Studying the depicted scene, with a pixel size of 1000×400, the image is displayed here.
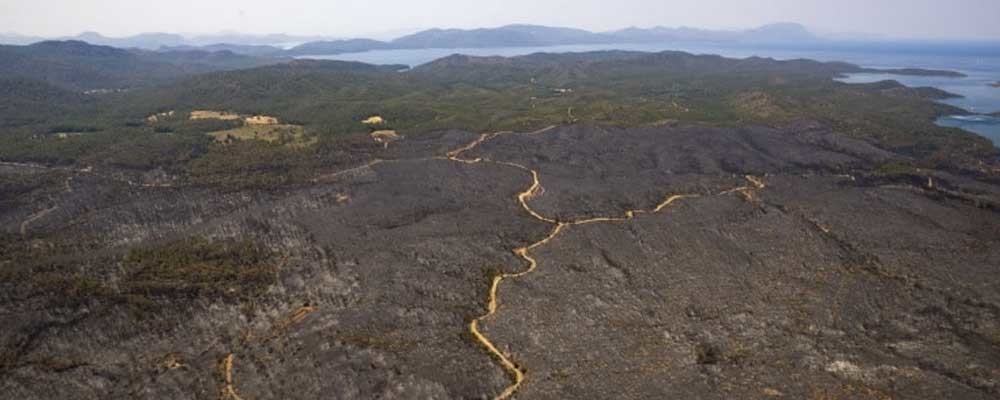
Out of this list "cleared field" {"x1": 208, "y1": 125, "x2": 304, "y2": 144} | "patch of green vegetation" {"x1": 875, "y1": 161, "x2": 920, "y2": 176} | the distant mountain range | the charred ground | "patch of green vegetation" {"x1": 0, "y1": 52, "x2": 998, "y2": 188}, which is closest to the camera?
the charred ground

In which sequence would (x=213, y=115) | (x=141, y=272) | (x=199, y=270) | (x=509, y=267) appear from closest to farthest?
(x=141, y=272) → (x=199, y=270) → (x=509, y=267) → (x=213, y=115)

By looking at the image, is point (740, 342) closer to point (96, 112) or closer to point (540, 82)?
Answer: point (96, 112)

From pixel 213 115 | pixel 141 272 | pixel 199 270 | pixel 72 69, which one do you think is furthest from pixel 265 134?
pixel 72 69

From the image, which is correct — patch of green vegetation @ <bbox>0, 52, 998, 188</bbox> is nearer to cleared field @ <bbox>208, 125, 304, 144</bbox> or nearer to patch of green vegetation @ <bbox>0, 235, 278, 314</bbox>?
cleared field @ <bbox>208, 125, 304, 144</bbox>

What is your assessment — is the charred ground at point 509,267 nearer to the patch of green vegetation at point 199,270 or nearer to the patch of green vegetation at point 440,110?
the patch of green vegetation at point 199,270

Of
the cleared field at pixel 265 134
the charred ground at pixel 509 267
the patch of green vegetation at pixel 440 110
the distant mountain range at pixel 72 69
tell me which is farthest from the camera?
the distant mountain range at pixel 72 69

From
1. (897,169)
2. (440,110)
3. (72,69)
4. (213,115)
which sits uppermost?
(72,69)

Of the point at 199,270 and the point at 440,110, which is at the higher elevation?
the point at 440,110

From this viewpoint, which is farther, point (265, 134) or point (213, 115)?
point (213, 115)

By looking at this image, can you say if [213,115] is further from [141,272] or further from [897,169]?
[897,169]

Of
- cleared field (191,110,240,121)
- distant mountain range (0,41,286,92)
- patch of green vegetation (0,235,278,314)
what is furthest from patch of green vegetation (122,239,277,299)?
distant mountain range (0,41,286,92)

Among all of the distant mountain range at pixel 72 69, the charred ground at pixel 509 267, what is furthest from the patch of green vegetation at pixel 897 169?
the distant mountain range at pixel 72 69

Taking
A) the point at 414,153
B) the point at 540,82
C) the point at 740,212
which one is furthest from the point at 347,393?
the point at 540,82
